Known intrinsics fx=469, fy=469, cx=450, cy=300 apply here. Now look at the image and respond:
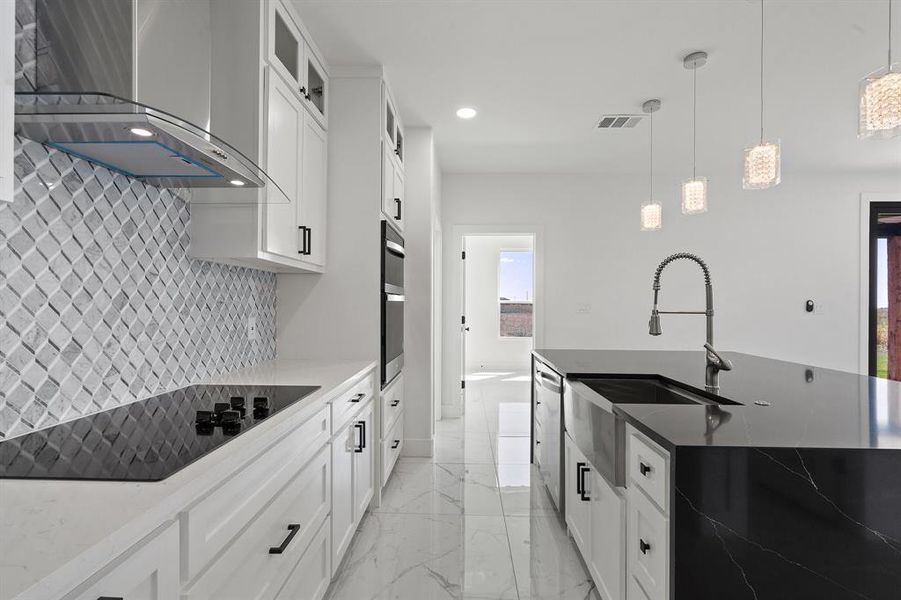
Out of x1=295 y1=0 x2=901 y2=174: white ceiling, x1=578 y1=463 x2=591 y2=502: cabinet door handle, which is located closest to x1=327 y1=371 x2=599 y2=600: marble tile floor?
x1=578 y1=463 x2=591 y2=502: cabinet door handle

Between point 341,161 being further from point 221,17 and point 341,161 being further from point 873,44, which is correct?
point 873,44

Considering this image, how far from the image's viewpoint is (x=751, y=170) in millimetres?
2480

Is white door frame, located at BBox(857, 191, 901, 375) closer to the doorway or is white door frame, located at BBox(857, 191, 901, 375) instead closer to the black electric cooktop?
the doorway

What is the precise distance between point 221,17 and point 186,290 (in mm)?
1119

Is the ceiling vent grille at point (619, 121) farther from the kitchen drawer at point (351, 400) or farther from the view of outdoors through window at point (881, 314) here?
the view of outdoors through window at point (881, 314)

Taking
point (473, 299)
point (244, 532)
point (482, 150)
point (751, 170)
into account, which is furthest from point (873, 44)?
Result: point (473, 299)

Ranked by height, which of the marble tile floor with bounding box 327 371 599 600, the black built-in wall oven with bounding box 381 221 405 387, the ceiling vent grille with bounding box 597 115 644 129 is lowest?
the marble tile floor with bounding box 327 371 599 600

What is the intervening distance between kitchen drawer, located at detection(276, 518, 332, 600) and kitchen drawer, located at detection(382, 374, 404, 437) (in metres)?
1.04

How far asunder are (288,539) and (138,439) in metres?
0.50

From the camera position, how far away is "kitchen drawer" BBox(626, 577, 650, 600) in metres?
1.37

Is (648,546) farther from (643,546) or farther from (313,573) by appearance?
(313,573)

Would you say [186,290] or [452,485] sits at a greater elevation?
[186,290]

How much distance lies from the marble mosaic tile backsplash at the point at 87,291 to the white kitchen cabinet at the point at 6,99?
1.36ft

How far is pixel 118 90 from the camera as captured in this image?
3.89 ft
